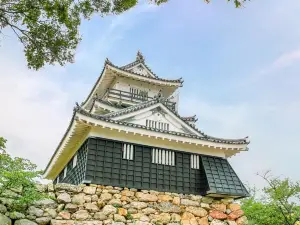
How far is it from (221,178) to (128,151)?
4.60 metres

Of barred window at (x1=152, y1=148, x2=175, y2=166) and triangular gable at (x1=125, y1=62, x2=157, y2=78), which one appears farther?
triangular gable at (x1=125, y1=62, x2=157, y2=78)

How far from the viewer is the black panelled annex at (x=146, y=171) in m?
14.1

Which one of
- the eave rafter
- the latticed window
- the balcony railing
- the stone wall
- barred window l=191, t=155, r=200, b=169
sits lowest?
the stone wall

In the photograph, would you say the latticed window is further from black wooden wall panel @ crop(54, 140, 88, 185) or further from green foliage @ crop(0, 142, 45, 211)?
green foliage @ crop(0, 142, 45, 211)

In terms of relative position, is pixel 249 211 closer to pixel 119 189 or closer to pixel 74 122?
pixel 119 189

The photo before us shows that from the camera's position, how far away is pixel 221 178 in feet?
51.9

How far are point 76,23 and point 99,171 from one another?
6.90 meters

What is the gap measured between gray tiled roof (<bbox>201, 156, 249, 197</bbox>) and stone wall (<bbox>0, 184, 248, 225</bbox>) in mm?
638

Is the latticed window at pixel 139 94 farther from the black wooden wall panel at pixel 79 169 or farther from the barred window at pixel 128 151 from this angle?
the barred window at pixel 128 151

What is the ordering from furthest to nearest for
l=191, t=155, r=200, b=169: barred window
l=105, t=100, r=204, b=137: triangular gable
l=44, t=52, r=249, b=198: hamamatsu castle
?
l=105, t=100, r=204, b=137: triangular gable → l=191, t=155, r=200, b=169: barred window → l=44, t=52, r=249, b=198: hamamatsu castle

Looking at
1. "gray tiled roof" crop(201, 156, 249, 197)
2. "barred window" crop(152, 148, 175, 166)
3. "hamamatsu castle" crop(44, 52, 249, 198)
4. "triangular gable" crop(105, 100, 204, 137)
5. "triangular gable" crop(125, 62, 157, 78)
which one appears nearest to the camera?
"hamamatsu castle" crop(44, 52, 249, 198)

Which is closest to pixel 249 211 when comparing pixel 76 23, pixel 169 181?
pixel 169 181

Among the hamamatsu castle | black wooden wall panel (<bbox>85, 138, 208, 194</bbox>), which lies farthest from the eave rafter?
black wooden wall panel (<bbox>85, 138, 208, 194</bbox>)

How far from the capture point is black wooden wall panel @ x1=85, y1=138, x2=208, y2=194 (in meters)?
14.0
